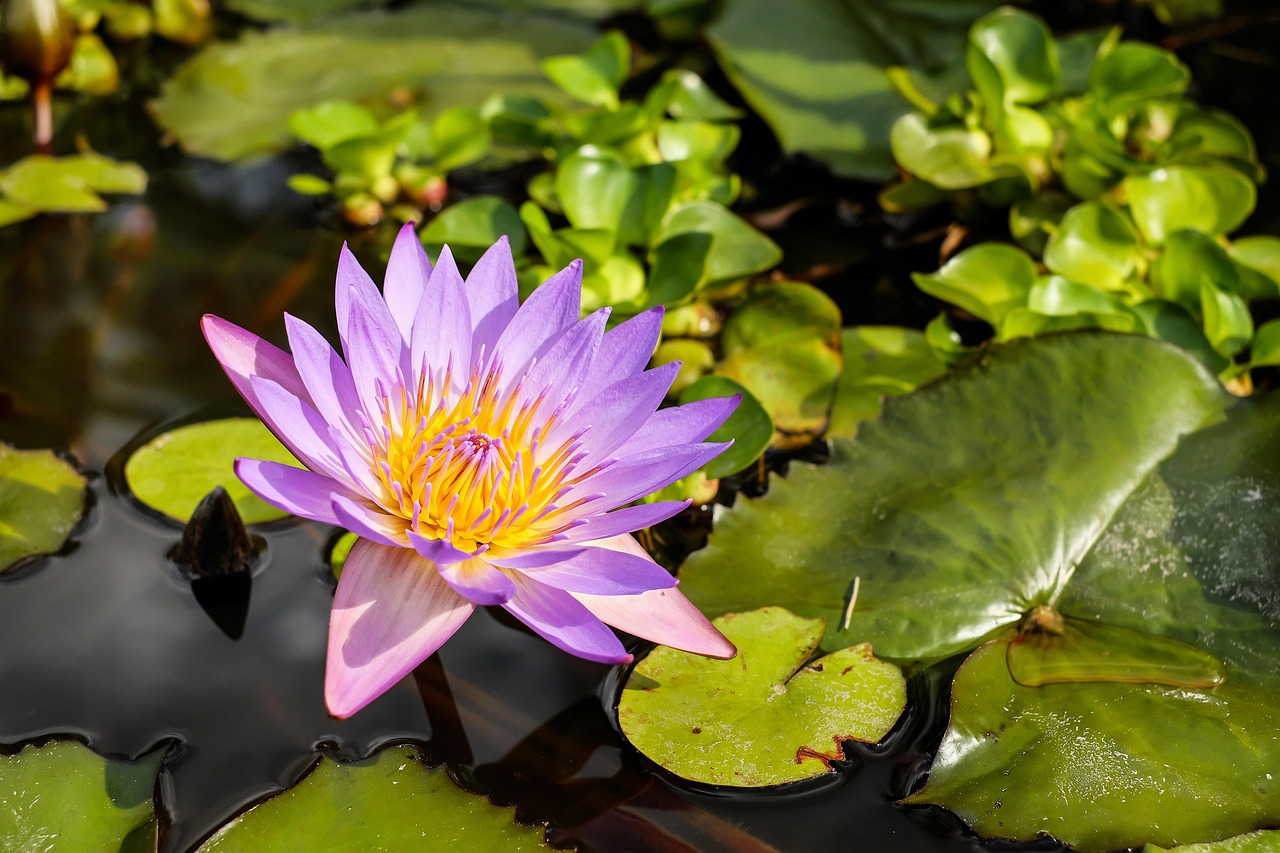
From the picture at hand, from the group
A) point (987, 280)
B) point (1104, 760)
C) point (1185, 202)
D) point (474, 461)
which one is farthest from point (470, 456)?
point (1185, 202)

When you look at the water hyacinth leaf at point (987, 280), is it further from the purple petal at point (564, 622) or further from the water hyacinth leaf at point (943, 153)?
the purple petal at point (564, 622)

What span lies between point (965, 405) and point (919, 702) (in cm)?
59

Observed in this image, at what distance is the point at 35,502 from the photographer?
73.9 inches

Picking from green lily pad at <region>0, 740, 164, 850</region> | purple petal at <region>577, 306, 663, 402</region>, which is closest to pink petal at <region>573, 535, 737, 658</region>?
purple petal at <region>577, 306, 663, 402</region>

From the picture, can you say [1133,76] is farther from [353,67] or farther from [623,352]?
[353,67]

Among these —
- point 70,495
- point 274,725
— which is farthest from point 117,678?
point 70,495

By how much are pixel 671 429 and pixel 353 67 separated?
227 cm

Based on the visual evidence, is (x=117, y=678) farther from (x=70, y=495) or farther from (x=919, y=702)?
(x=919, y=702)

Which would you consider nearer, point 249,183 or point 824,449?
point 824,449

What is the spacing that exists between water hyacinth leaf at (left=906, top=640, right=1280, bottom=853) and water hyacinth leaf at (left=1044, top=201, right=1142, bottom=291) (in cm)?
108

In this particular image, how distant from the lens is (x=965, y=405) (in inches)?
76.0

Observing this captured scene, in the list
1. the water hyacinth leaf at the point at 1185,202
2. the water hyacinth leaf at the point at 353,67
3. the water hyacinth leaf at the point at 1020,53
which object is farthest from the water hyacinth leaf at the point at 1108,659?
the water hyacinth leaf at the point at 353,67

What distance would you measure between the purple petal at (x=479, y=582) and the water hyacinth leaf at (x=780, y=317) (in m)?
1.11

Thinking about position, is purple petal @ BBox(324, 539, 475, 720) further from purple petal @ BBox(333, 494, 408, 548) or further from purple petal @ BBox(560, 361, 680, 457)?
purple petal @ BBox(560, 361, 680, 457)
